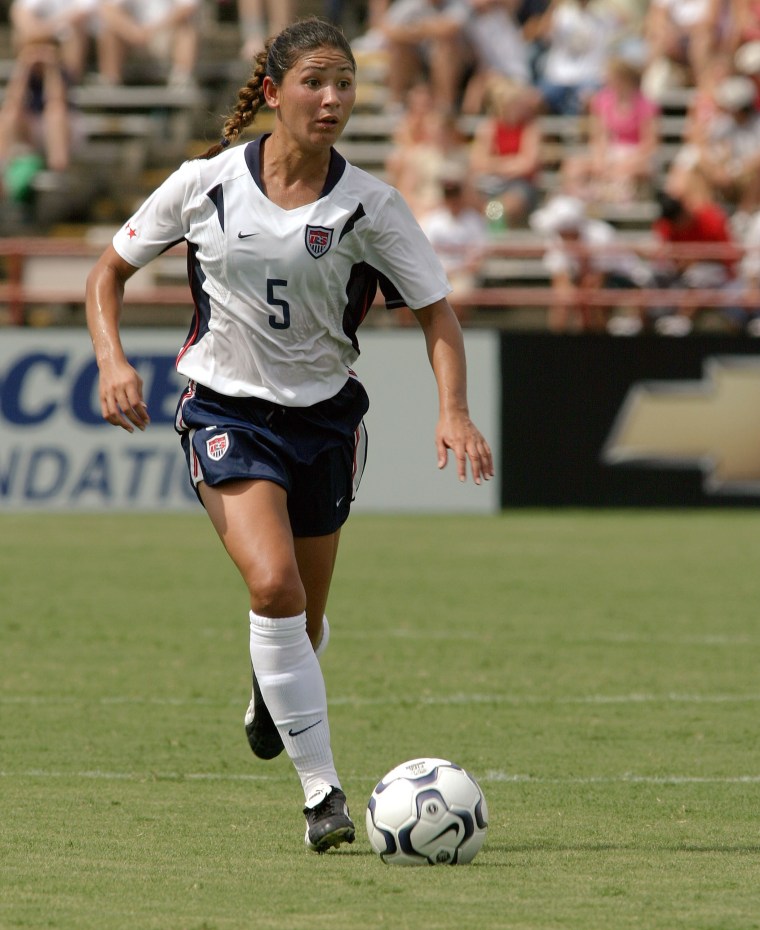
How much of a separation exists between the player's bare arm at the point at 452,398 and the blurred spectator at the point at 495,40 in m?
14.5

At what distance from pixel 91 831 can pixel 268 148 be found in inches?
79.3

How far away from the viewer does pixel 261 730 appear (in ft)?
19.3

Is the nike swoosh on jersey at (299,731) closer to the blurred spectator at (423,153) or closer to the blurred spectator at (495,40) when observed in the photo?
the blurred spectator at (423,153)

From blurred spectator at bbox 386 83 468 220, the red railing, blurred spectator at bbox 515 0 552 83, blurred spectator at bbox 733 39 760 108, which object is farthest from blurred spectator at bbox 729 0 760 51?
the red railing

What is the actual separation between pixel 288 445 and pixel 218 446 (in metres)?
0.20

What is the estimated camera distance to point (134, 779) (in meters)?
5.97

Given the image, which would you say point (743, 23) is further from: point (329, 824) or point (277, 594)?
point (329, 824)

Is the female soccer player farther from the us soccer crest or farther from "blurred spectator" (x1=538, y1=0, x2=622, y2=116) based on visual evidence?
"blurred spectator" (x1=538, y1=0, x2=622, y2=116)

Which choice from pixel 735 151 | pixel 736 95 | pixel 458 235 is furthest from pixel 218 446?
pixel 736 95

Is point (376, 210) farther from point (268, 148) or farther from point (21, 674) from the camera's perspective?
point (21, 674)

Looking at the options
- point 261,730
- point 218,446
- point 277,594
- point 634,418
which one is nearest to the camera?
point 277,594

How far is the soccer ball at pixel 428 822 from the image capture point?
191 inches

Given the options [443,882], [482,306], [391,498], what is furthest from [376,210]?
[482,306]

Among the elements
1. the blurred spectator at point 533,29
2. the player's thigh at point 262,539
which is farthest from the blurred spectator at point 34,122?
the player's thigh at point 262,539
